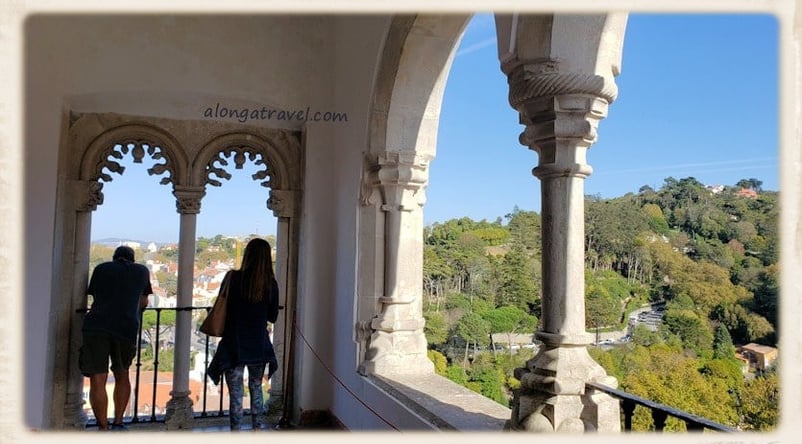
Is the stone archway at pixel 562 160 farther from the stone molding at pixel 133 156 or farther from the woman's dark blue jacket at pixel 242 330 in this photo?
the stone molding at pixel 133 156

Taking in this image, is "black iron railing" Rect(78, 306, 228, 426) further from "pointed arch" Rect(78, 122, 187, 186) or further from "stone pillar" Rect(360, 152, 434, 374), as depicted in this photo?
"stone pillar" Rect(360, 152, 434, 374)

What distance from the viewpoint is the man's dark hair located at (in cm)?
331

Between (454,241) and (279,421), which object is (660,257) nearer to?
(454,241)

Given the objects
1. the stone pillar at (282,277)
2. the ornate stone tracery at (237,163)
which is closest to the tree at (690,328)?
the stone pillar at (282,277)

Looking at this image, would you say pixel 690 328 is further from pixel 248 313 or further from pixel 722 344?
pixel 248 313

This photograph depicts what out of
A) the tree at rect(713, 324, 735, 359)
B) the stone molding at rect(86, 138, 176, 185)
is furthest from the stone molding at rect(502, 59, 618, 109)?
the stone molding at rect(86, 138, 176, 185)

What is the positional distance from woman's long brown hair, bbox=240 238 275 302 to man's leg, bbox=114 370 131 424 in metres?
1.21

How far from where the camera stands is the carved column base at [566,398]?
4.87ft

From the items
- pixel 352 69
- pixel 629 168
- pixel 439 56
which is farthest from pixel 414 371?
pixel 629 168

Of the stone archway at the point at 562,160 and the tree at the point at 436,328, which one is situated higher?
the stone archway at the point at 562,160

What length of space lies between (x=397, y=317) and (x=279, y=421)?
135cm

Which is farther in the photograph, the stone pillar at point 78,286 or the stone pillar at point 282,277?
the stone pillar at point 282,277

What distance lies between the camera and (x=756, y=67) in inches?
122

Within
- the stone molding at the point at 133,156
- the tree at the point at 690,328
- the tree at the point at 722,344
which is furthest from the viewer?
the stone molding at the point at 133,156
